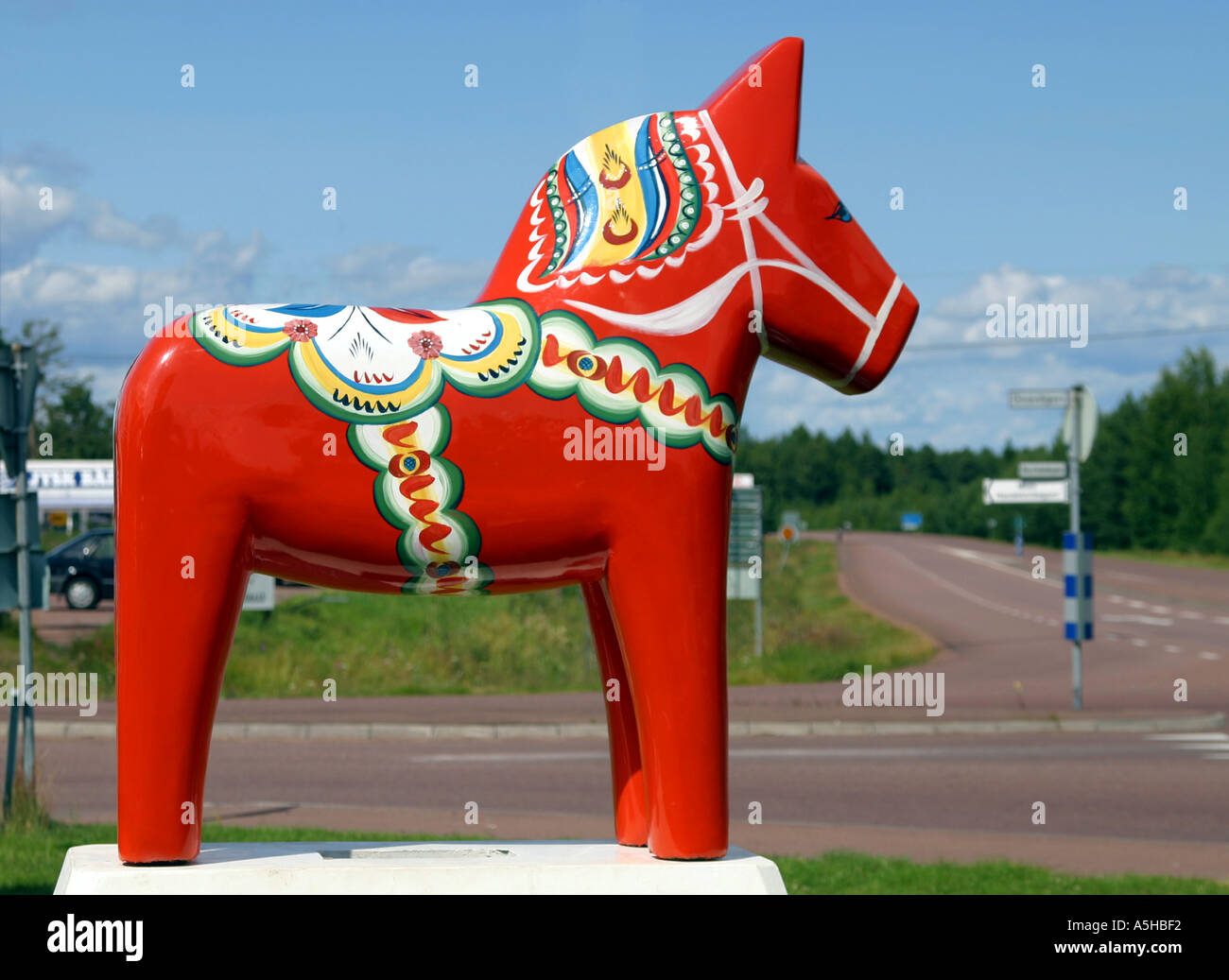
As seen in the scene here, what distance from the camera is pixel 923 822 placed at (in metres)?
9.81

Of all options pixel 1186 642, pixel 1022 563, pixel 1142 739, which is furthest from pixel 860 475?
pixel 1142 739

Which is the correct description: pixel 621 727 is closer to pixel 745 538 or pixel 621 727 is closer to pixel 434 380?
pixel 434 380

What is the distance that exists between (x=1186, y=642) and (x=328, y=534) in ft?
76.9

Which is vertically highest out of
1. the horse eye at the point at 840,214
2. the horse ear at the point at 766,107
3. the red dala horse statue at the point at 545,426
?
the horse ear at the point at 766,107

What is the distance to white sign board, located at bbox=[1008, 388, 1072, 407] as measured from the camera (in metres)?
14.8

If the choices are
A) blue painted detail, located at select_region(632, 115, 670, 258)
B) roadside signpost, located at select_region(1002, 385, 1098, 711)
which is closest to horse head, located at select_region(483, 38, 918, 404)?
blue painted detail, located at select_region(632, 115, 670, 258)

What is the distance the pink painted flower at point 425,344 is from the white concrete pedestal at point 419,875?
1443 mm

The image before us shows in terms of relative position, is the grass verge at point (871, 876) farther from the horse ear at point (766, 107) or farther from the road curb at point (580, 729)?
the road curb at point (580, 729)

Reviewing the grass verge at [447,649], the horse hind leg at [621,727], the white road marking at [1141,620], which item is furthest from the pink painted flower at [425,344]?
the white road marking at [1141,620]

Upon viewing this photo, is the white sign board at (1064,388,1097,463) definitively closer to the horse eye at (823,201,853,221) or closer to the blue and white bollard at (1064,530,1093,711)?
the blue and white bollard at (1064,530,1093,711)

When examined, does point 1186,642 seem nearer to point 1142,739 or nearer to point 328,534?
point 1142,739

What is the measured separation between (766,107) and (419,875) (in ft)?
8.11

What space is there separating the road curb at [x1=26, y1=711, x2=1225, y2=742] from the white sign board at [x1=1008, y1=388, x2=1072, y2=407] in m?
3.32

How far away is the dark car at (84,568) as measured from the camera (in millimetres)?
28281
